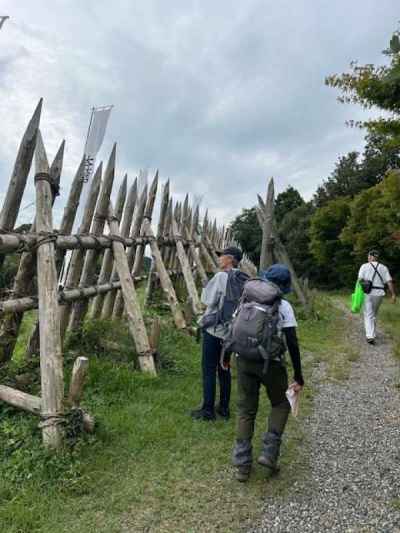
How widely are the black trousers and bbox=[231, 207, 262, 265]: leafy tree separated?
29457mm

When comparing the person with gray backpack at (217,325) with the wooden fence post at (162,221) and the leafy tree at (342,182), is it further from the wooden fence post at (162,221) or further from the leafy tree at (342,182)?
the leafy tree at (342,182)

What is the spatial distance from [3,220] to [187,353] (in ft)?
11.7

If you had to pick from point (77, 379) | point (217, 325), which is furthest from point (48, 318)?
point (217, 325)

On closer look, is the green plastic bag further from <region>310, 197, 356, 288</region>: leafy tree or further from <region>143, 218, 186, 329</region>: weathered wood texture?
<region>310, 197, 356, 288</region>: leafy tree

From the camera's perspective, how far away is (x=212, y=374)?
427 centimetres

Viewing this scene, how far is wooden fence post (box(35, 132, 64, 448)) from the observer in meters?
3.30

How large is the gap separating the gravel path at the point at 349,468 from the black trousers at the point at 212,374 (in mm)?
878

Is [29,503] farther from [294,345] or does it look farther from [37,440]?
[294,345]

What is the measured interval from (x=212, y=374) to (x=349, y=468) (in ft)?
4.66

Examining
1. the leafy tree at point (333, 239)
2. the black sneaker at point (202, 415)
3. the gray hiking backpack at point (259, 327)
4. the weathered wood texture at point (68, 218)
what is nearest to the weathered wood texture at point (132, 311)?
the weathered wood texture at point (68, 218)

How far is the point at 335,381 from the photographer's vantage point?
598cm

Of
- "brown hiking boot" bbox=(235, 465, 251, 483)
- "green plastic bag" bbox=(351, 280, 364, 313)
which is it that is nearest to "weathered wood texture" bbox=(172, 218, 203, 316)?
"green plastic bag" bbox=(351, 280, 364, 313)

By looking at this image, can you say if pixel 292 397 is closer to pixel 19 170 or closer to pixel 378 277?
pixel 19 170

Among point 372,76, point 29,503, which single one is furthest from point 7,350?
point 372,76
